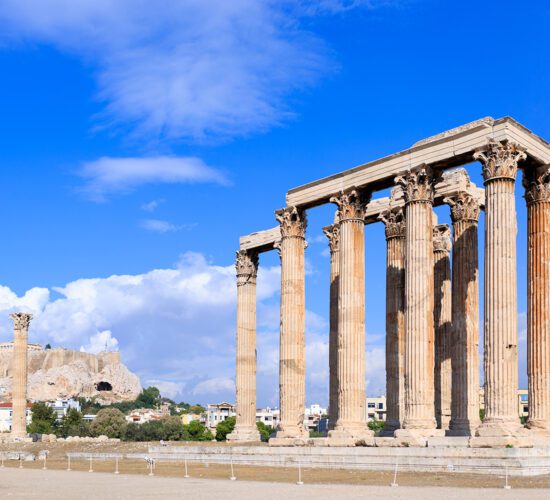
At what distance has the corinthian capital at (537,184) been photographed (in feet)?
146

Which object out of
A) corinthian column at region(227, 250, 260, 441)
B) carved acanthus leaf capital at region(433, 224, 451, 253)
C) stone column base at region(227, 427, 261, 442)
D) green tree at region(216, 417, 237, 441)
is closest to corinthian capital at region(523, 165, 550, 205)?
carved acanthus leaf capital at region(433, 224, 451, 253)

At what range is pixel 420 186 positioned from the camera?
1799 inches

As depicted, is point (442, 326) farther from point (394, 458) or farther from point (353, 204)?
point (394, 458)

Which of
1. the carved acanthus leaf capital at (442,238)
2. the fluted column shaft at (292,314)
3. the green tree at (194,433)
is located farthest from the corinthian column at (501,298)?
the green tree at (194,433)

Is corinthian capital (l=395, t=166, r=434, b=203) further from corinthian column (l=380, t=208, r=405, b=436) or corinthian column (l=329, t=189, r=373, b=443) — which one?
corinthian column (l=380, t=208, r=405, b=436)

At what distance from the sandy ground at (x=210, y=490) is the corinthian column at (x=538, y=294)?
1354 centimetres

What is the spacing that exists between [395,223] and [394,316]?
19.6 ft

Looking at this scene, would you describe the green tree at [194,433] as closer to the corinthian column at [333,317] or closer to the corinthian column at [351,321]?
the corinthian column at [333,317]

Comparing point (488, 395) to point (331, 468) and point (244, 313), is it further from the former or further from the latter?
point (244, 313)

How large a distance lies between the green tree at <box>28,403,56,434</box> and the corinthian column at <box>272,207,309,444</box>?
101676 mm

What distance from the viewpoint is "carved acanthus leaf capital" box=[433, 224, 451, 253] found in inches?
2165

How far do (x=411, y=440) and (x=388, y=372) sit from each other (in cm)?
1166

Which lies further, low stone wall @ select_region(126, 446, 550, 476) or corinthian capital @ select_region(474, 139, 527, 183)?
corinthian capital @ select_region(474, 139, 527, 183)

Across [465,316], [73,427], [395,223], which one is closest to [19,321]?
[395,223]
